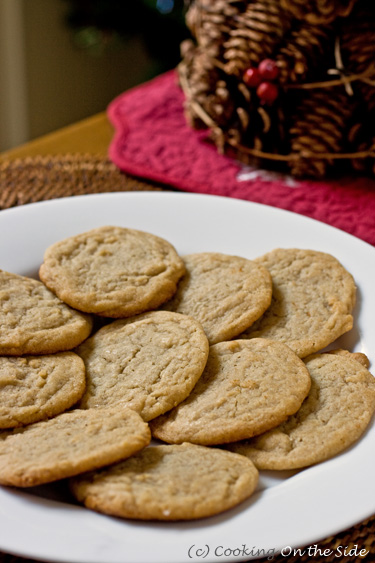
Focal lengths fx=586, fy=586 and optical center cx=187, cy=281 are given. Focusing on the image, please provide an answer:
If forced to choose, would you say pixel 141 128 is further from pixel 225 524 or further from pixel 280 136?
pixel 225 524

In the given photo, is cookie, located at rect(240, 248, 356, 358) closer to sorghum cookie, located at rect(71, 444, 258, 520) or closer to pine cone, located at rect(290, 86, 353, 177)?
sorghum cookie, located at rect(71, 444, 258, 520)

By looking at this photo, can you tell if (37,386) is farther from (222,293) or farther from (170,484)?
(222,293)

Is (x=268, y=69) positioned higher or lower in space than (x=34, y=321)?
higher

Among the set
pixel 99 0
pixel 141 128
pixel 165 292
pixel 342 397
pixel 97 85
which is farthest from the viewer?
pixel 97 85

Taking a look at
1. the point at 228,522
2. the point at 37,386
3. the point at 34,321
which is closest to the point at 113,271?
the point at 34,321

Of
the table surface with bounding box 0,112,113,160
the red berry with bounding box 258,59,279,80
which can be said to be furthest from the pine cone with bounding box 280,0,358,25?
the table surface with bounding box 0,112,113,160

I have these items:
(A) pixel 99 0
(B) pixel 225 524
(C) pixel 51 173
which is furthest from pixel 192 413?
(A) pixel 99 0
